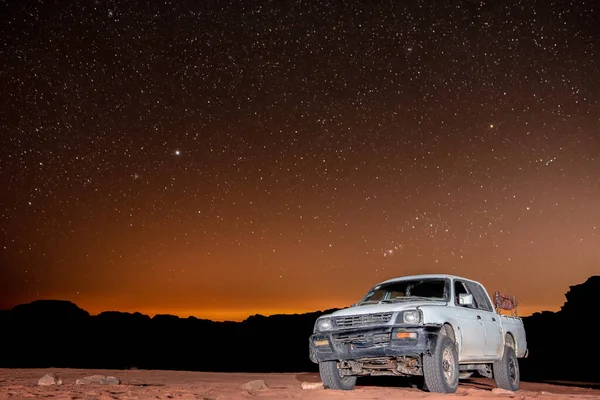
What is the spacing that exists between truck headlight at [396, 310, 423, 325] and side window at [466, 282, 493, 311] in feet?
7.67

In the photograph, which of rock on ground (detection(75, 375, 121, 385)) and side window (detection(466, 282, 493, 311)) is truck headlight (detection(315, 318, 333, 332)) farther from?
rock on ground (detection(75, 375, 121, 385))

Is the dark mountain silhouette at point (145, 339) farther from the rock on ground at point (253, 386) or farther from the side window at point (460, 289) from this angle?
the rock on ground at point (253, 386)

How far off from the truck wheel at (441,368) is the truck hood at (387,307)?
0.59 m

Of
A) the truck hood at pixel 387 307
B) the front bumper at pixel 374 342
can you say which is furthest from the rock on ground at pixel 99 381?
the truck hood at pixel 387 307

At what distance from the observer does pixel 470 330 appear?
1004cm

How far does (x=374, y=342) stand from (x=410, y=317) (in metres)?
0.64

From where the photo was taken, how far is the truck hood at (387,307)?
29.9 ft

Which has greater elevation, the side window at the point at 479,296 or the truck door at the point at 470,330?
the side window at the point at 479,296

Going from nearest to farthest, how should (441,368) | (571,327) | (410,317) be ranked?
(441,368) → (410,317) → (571,327)

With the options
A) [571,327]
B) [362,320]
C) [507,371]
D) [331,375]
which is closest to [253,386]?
[331,375]

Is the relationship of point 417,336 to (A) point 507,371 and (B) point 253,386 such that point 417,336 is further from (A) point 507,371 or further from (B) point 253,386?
(A) point 507,371

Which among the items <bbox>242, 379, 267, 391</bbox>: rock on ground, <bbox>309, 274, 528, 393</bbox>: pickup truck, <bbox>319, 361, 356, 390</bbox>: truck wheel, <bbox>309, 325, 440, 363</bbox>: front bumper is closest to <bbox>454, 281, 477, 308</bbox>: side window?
<bbox>309, 274, 528, 393</bbox>: pickup truck

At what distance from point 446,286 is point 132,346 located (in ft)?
367

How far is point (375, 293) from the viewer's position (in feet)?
36.1
